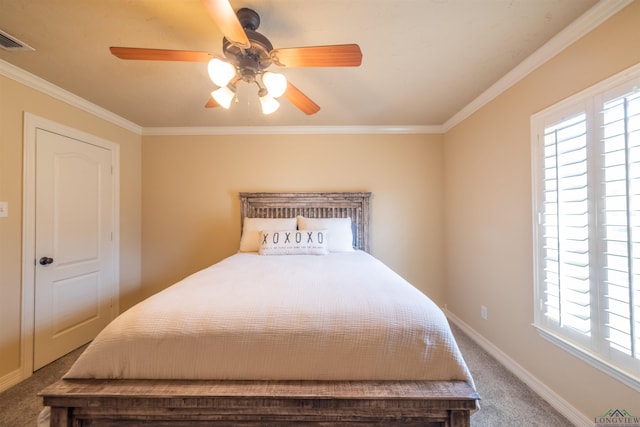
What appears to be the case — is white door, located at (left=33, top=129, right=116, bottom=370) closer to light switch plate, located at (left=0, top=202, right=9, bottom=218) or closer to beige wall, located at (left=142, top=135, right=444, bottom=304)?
light switch plate, located at (left=0, top=202, right=9, bottom=218)

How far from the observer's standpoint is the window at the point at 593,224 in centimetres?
120

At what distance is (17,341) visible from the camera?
1895 mm

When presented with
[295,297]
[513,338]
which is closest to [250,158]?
[295,297]

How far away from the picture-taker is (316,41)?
5.23ft

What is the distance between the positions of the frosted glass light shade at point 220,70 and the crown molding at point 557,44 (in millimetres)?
1987

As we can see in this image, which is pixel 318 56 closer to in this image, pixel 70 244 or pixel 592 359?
pixel 592 359

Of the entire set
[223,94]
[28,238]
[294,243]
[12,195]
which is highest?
[223,94]

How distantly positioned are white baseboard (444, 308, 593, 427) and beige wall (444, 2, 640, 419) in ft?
0.14

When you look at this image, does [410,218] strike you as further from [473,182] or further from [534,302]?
[534,302]

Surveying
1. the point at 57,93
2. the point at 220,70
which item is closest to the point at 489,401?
the point at 220,70

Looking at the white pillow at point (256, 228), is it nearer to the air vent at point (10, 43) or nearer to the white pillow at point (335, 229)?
the white pillow at point (335, 229)

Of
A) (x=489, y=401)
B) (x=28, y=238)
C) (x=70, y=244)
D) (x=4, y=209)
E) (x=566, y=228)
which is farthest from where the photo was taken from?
(x=70, y=244)

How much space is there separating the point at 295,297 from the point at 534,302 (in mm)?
1804

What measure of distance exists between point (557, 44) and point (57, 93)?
3897 mm
